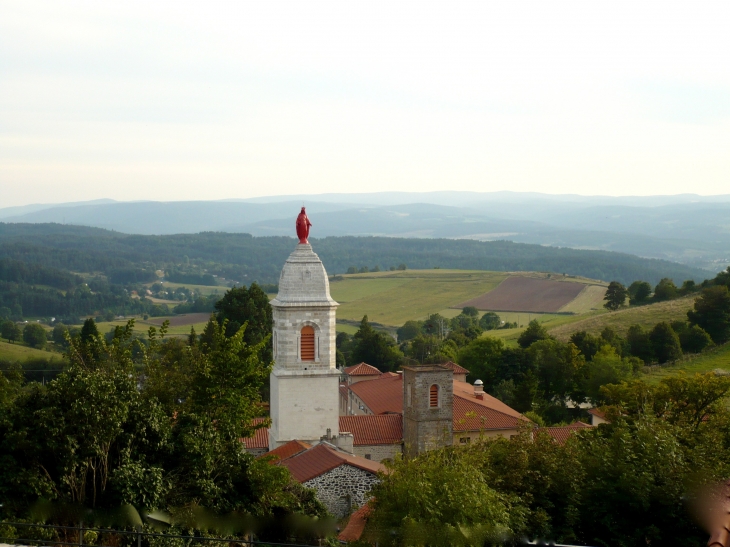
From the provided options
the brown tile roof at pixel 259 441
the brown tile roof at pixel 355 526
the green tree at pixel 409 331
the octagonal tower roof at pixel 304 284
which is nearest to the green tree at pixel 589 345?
the brown tile roof at pixel 259 441

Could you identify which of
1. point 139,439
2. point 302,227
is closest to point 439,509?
point 139,439

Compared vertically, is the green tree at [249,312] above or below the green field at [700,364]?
above

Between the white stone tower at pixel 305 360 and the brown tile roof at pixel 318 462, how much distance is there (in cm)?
244

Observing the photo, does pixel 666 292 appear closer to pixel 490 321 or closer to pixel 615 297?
pixel 615 297

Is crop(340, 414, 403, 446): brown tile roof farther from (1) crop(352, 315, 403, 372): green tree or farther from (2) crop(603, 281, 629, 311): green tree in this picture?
(2) crop(603, 281, 629, 311): green tree

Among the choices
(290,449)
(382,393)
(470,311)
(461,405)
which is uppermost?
(290,449)

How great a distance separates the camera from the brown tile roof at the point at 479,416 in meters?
43.1

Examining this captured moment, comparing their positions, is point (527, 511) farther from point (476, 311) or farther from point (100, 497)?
point (476, 311)

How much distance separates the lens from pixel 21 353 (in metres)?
92.8

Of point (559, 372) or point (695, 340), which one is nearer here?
point (559, 372)

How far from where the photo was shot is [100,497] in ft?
72.7

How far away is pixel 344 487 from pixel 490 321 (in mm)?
95832

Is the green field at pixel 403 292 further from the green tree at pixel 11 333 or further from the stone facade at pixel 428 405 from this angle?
the stone facade at pixel 428 405

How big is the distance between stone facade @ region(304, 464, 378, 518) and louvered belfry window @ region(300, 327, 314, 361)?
6.86m
